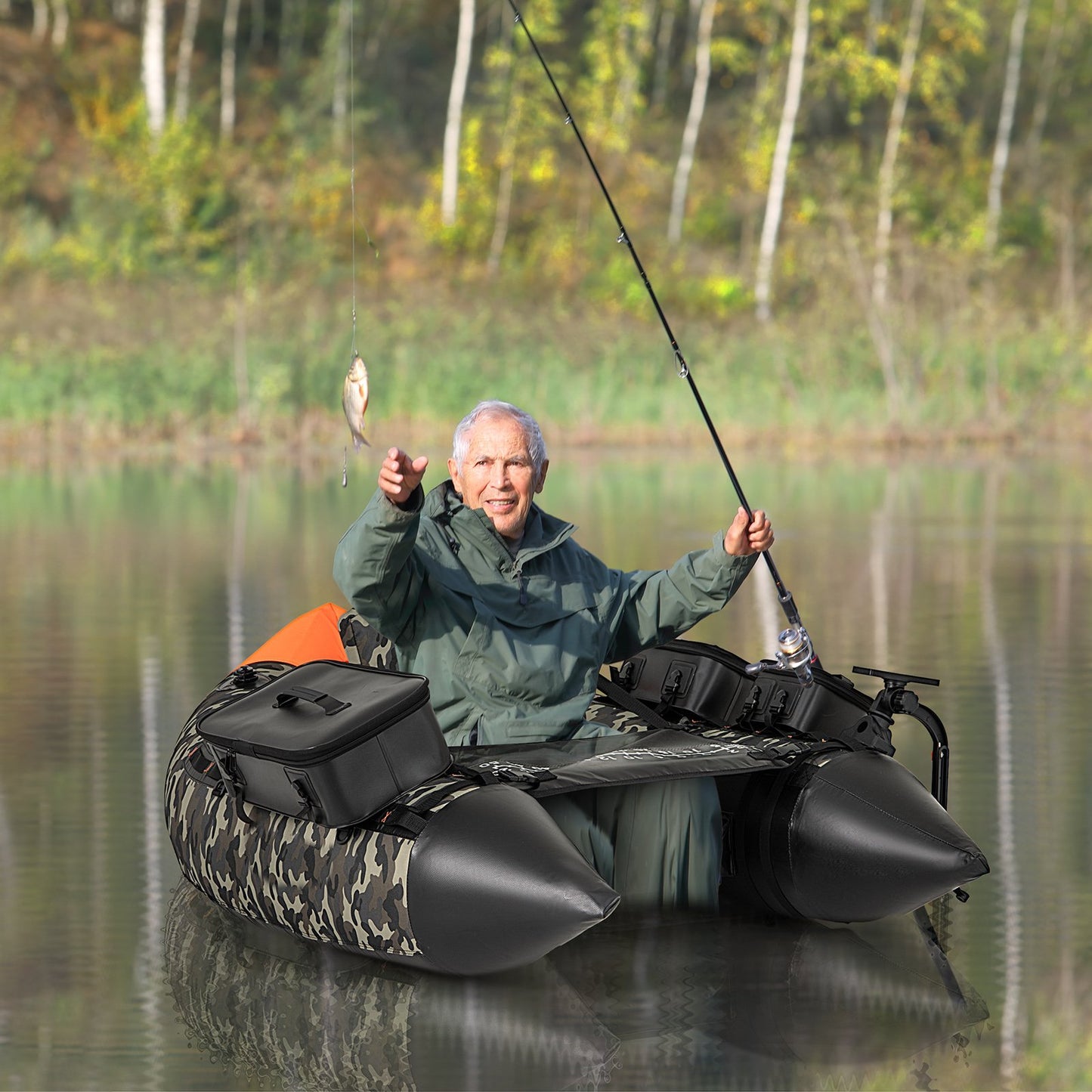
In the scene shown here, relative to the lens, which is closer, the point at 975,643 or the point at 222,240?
the point at 975,643

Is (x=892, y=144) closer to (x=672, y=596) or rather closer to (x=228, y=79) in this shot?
(x=228, y=79)

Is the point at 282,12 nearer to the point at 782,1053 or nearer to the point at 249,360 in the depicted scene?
the point at 249,360

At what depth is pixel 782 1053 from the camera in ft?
13.3

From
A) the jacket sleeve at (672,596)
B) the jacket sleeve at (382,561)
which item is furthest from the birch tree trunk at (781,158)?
the jacket sleeve at (382,561)

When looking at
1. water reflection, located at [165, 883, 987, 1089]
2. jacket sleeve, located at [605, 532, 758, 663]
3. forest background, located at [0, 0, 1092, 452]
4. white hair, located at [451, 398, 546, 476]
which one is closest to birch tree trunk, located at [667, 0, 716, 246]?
forest background, located at [0, 0, 1092, 452]

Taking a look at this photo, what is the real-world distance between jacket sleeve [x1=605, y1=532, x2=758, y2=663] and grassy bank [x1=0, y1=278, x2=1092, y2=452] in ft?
57.9

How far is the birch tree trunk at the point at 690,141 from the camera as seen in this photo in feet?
111

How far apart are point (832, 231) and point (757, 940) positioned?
27.9 meters

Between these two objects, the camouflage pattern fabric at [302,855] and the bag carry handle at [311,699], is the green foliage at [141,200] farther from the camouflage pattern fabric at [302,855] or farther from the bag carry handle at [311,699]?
the bag carry handle at [311,699]

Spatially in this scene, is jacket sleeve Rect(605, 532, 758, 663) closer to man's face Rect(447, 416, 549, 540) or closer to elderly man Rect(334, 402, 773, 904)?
elderly man Rect(334, 402, 773, 904)

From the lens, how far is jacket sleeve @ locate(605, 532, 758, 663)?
4957 millimetres

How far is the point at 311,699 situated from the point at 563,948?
35.5 inches

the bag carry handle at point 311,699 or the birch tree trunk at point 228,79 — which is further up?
the birch tree trunk at point 228,79

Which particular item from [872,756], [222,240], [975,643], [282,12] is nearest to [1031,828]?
[872,756]
